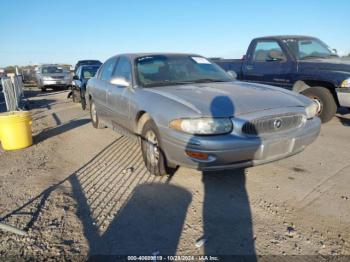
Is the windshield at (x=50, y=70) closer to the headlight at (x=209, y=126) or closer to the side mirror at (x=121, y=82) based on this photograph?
the side mirror at (x=121, y=82)

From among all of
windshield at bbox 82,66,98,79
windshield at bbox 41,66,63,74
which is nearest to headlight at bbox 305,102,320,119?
windshield at bbox 82,66,98,79

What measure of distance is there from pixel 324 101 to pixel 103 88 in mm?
4567

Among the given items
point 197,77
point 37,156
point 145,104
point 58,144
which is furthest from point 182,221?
point 58,144

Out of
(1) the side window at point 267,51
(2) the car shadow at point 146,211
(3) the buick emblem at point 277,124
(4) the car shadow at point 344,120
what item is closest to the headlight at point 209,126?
(2) the car shadow at point 146,211

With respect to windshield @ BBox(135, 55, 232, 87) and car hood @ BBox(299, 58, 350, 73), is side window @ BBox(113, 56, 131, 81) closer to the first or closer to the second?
windshield @ BBox(135, 55, 232, 87)

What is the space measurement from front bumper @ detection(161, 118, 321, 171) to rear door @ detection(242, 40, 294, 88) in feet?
12.9

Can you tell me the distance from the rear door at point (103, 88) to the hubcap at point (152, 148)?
1.70 meters

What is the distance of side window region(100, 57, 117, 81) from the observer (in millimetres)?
5824

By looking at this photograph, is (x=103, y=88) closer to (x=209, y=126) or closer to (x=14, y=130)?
(x=14, y=130)

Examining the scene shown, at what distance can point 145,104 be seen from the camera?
4.09 meters

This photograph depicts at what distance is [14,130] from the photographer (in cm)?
571

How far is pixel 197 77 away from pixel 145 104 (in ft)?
3.89

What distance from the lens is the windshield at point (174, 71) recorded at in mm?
4668

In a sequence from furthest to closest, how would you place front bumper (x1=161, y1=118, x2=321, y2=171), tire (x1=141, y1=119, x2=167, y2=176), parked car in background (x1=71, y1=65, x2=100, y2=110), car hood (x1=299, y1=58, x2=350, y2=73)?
1. parked car in background (x1=71, y1=65, x2=100, y2=110)
2. car hood (x1=299, y1=58, x2=350, y2=73)
3. tire (x1=141, y1=119, x2=167, y2=176)
4. front bumper (x1=161, y1=118, x2=321, y2=171)
